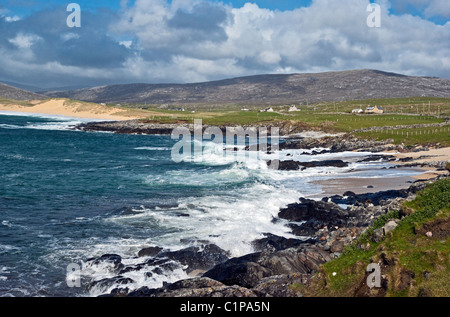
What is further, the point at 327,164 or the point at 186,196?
the point at 327,164

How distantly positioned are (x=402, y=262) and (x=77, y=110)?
160m

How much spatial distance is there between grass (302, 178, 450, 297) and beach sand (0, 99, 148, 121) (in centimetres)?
12298

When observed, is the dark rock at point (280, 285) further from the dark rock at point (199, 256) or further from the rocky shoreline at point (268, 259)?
the dark rock at point (199, 256)

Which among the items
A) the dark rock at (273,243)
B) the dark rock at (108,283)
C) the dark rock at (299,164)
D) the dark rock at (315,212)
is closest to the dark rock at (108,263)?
the dark rock at (108,283)

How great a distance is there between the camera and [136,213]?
84.2 feet

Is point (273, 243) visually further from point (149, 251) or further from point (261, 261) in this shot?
point (149, 251)

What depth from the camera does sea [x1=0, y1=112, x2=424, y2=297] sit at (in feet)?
57.9

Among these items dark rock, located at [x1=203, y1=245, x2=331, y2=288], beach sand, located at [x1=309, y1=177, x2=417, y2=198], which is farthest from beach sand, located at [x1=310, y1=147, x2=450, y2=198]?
dark rock, located at [x1=203, y1=245, x2=331, y2=288]

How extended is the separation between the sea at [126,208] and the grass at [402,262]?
6.82 m

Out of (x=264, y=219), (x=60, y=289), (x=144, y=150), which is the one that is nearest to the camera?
(x=60, y=289)

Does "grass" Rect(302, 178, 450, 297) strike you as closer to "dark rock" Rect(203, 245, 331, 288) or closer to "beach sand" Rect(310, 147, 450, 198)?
"dark rock" Rect(203, 245, 331, 288)
